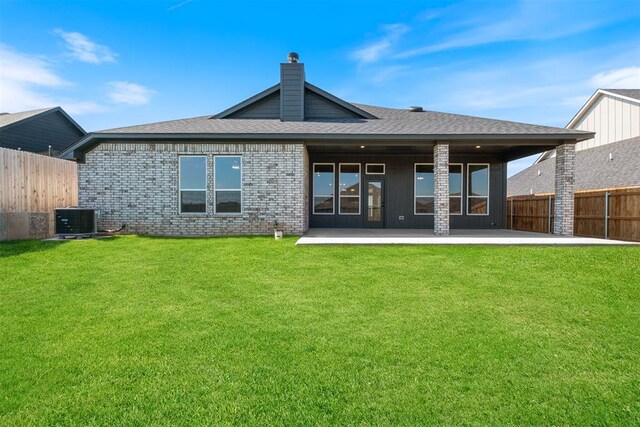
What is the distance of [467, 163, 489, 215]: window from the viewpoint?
13.2 meters

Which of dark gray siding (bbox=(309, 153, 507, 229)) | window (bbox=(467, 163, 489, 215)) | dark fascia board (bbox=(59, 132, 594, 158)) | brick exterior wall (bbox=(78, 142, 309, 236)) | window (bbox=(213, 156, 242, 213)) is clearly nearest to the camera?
dark fascia board (bbox=(59, 132, 594, 158))

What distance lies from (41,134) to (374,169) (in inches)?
750

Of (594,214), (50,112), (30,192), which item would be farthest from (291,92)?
(50,112)

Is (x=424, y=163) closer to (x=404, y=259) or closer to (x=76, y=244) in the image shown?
(x=404, y=259)

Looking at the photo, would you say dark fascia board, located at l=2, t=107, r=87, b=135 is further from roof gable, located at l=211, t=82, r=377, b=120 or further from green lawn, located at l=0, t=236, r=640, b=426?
green lawn, located at l=0, t=236, r=640, b=426

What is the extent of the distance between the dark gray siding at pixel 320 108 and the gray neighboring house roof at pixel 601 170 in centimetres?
1168

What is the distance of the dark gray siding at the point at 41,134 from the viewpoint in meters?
16.6

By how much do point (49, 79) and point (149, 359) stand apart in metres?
15.4

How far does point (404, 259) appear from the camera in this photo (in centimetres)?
669

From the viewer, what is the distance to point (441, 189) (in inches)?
392

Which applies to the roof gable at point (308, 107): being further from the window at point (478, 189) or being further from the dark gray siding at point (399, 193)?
the window at point (478, 189)

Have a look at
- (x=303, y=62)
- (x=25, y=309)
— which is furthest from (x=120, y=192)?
(x=303, y=62)

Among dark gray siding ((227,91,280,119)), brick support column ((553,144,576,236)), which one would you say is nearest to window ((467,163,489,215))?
brick support column ((553,144,576,236))

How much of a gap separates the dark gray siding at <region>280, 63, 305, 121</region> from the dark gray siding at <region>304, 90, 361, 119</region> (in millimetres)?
527
